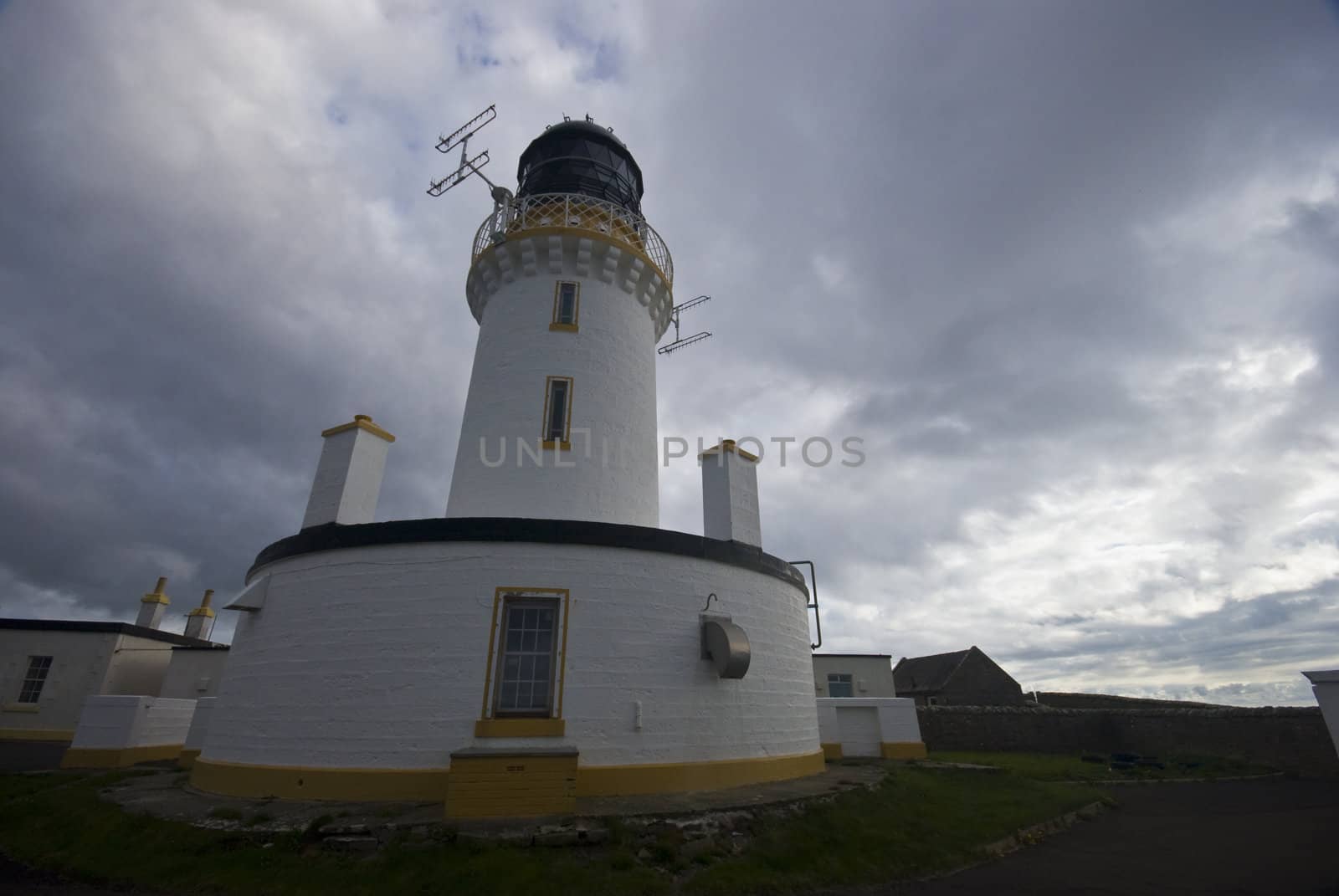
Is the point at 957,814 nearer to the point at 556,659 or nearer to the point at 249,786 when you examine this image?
the point at 556,659

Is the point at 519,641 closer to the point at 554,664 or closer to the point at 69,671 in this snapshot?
the point at 554,664

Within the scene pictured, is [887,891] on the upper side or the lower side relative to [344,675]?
lower

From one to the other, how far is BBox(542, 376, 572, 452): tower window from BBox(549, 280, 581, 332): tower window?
3.83 ft

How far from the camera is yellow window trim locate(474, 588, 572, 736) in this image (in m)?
7.58

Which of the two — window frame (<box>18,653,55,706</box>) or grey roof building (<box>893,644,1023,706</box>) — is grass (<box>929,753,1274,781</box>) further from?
window frame (<box>18,653,55,706</box>)

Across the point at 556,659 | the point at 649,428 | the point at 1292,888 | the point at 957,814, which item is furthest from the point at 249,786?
the point at 1292,888

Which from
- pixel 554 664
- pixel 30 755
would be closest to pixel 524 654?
pixel 554 664

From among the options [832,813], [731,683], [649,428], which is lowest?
[832,813]

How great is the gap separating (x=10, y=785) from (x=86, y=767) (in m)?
2.65

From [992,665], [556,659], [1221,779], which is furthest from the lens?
[992,665]

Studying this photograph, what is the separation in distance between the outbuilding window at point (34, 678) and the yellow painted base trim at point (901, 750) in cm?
2299

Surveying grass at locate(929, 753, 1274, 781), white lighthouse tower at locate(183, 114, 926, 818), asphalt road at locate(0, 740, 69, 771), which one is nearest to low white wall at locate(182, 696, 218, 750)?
asphalt road at locate(0, 740, 69, 771)

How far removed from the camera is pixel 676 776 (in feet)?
26.2

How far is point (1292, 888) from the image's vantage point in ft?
20.0
